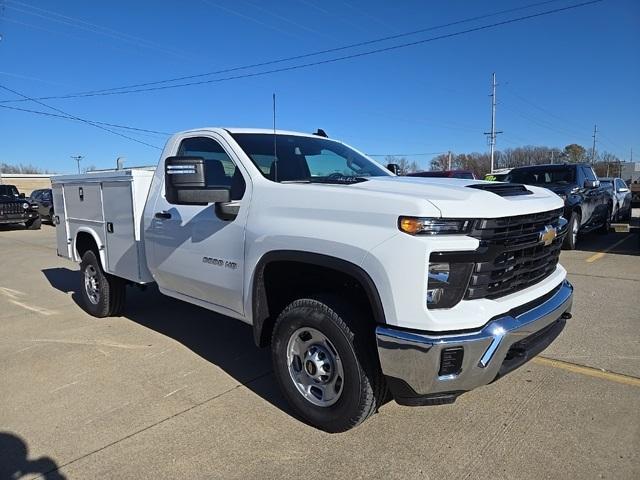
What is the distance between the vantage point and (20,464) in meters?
2.93

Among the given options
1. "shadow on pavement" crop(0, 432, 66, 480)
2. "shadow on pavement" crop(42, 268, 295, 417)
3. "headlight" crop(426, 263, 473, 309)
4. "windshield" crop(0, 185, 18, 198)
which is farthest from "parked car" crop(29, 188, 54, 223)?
"headlight" crop(426, 263, 473, 309)

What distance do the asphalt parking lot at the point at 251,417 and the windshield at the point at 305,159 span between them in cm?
170

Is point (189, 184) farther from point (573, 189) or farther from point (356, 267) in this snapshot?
point (573, 189)

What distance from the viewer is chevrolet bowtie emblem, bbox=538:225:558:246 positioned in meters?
3.09

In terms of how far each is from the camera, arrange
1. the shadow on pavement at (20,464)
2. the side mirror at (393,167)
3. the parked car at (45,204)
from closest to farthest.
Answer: the shadow on pavement at (20,464) → the side mirror at (393,167) → the parked car at (45,204)

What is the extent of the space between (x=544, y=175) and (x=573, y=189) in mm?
932

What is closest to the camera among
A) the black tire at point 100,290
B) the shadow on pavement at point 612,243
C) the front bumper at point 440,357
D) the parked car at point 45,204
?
the front bumper at point 440,357

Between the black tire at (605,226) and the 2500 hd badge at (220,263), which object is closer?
the 2500 hd badge at (220,263)

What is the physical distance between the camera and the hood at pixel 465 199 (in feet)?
8.57

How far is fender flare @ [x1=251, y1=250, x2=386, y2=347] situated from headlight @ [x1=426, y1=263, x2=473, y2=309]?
29cm

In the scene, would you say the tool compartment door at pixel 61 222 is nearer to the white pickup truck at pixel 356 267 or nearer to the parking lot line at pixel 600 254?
the white pickup truck at pixel 356 267

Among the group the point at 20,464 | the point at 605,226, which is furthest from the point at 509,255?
the point at 605,226

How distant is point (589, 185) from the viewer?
1082 cm

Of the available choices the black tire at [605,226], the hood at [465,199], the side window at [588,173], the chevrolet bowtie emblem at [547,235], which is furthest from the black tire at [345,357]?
the black tire at [605,226]
